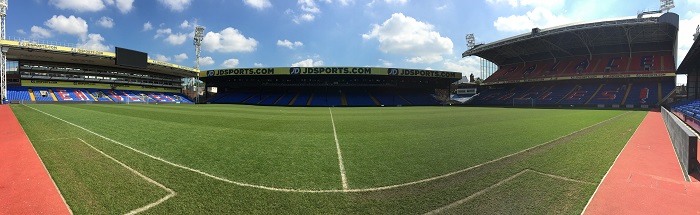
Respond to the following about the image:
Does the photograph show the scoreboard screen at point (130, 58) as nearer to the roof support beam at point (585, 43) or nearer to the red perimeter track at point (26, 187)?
the red perimeter track at point (26, 187)

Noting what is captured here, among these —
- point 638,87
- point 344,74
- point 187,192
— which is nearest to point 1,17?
point 344,74

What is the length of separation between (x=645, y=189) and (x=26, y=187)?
33.3 ft

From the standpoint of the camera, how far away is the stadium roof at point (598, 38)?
114ft

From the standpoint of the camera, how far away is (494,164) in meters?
5.81

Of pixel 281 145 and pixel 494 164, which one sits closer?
pixel 494 164

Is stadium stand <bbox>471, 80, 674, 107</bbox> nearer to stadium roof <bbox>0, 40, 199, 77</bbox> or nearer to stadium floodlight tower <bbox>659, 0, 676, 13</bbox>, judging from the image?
stadium floodlight tower <bbox>659, 0, 676, 13</bbox>

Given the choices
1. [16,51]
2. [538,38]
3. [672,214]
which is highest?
[538,38]

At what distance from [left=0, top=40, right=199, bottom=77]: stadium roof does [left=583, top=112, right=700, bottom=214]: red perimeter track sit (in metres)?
57.6

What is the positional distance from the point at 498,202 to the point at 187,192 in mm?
4565

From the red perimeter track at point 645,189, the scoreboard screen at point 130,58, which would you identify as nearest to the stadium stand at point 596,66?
the red perimeter track at point 645,189

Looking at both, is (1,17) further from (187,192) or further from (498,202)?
(498,202)

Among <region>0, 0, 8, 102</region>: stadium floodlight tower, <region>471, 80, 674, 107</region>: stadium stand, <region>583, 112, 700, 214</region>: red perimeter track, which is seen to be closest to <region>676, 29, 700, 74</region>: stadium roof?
<region>471, 80, 674, 107</region>: stadium stand

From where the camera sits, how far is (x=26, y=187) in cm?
423

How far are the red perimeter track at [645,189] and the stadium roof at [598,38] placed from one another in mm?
41400
